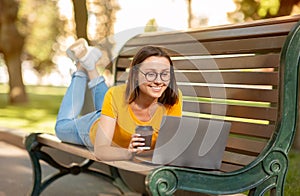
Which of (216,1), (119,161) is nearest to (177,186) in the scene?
(119,161)

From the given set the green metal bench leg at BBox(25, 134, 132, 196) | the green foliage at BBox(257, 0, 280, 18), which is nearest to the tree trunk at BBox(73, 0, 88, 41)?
the green foliage at BBox(257, 0, 280, 18)

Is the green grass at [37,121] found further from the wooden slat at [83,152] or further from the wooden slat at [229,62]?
Answer: the wooden slat at [83,152]

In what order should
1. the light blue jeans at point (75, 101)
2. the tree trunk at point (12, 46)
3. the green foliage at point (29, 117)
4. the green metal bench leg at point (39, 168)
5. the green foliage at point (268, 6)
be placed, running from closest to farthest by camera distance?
the light blue jeans at point (75, 101), the green metal bench leg at point (39, 168), the green foliage at point (268, 6), the green foliage at point (29, 117), the tree trunk at point (12, 46)

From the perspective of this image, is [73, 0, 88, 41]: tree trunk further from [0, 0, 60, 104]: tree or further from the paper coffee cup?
[0, 0, 60, 104]: tree

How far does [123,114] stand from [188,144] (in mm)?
347

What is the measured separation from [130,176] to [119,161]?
65.5 inches

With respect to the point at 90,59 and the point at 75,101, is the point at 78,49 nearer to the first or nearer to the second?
the point at 90,59

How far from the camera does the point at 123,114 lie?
256 cm

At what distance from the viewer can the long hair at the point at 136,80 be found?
240 centimetres

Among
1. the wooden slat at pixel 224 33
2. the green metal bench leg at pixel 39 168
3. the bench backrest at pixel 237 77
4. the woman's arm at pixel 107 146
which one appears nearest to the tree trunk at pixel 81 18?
the wooden slat at pixel 224 33

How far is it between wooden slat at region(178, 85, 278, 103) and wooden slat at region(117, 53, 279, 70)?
0.11 m

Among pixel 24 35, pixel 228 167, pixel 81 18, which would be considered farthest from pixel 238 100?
pixel 24 35

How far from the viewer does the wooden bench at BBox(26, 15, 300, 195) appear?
224 centimetres

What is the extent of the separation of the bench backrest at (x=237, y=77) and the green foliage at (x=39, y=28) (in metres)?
13.3
